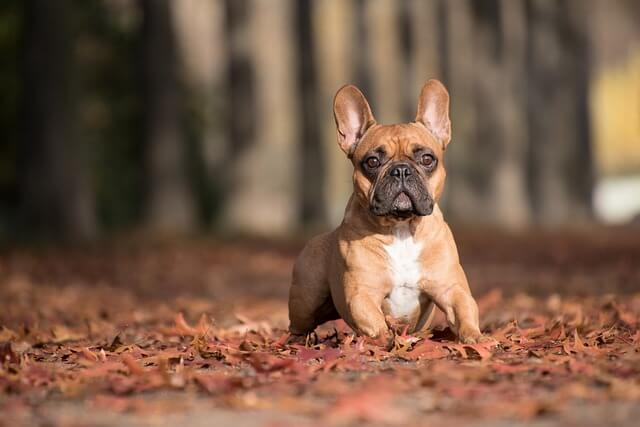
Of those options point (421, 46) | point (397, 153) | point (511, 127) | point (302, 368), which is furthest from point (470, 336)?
point (421, 46)

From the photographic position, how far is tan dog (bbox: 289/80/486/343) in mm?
6105

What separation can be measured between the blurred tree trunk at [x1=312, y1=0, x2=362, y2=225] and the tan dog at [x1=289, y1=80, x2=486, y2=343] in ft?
68.4

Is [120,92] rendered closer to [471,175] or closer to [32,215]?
[32,215]

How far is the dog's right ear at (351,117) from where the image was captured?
22.2ft

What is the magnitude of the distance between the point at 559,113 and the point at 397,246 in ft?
92.2

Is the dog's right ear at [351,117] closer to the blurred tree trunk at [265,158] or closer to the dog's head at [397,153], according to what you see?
the dog's head at [397,153]

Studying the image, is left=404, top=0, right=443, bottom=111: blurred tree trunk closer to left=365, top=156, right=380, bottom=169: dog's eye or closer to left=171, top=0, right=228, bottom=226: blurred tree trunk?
left=171, top=0, right=228, bottom=226: blurred tree trunk

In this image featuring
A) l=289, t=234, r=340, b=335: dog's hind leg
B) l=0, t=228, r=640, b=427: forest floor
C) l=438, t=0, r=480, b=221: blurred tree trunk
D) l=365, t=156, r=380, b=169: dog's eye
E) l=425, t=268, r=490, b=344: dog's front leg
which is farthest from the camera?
l=438, t=0, r=480, b=221: blurred tree trunk

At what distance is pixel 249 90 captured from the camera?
74.8 feet

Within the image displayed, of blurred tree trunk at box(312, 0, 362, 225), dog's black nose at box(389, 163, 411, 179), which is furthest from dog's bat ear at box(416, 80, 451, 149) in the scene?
blurred tree trunk at box(312, 0, 362, 225)

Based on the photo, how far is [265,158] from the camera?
22734 millimetres

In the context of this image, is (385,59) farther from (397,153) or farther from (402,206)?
→ (402,206)

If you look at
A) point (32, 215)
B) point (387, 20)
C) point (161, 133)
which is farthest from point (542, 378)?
point (387, 20)

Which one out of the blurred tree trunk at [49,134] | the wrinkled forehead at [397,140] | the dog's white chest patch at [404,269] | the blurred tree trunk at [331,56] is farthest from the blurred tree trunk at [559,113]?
the dog's white chest patch at [404,269]
